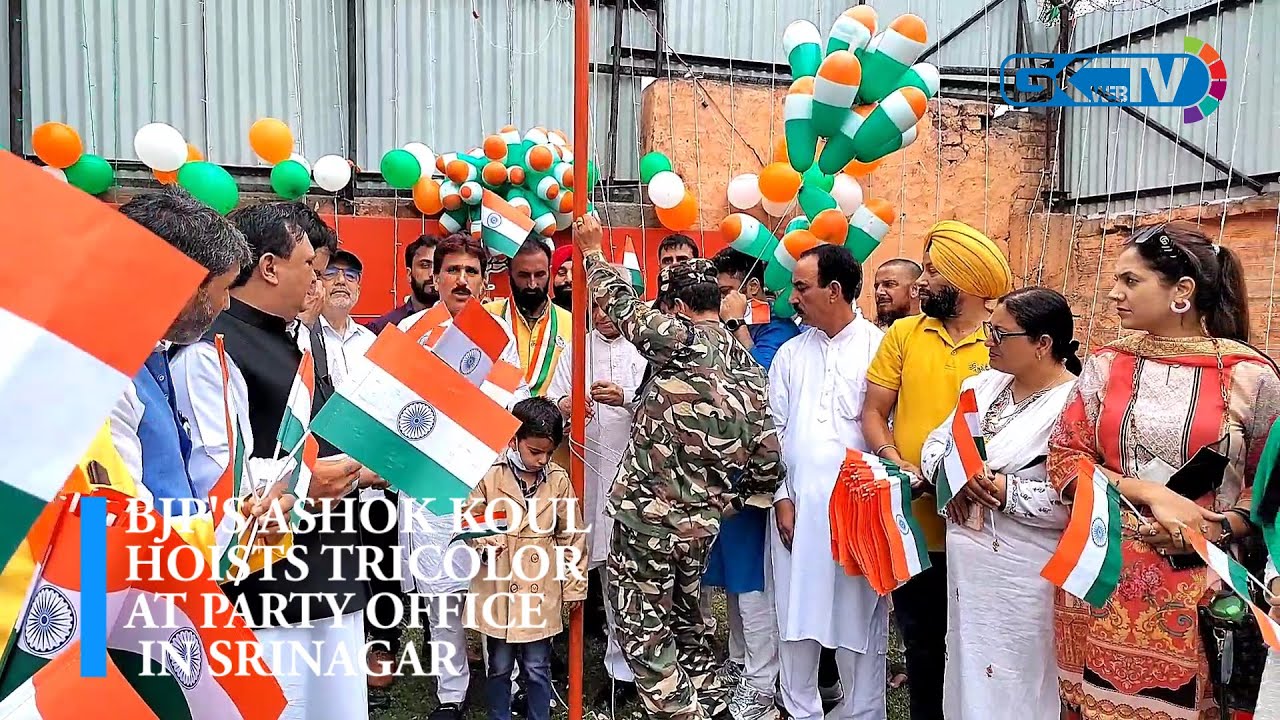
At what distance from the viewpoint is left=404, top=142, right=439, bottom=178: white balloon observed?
18.4ft

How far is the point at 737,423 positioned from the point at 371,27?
14.8 feet

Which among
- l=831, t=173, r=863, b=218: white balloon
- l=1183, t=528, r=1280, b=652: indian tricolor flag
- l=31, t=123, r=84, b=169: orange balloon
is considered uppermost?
l=31, t=123, r=84, b=169: orange balloon

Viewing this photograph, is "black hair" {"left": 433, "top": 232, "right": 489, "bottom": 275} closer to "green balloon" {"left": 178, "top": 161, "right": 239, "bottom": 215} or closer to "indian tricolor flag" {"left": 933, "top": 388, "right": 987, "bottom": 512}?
"green balloon" {"left": 178, "top": 161, "right": 239, "bottom": 215}

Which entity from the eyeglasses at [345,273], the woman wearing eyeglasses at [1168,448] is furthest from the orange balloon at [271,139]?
the woman wearing eyeglasses at [1168,448]

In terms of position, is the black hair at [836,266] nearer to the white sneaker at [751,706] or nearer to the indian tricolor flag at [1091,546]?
the indian tricolor flag at [1091,546]

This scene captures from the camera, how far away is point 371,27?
6.23m

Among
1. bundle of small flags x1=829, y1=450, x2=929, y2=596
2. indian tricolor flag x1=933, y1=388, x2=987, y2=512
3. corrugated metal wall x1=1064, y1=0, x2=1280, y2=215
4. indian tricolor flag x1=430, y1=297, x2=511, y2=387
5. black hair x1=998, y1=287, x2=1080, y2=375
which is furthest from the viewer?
corrugated metal wall x1=1064, y1=0, x2=1280, y2=215

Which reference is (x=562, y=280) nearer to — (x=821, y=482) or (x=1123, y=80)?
(x=821, y=482)

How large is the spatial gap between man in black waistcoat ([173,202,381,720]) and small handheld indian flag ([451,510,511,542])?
63cm

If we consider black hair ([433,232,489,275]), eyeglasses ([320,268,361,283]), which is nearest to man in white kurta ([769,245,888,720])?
black hair ([433,232,489,275])

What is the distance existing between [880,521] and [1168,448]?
0.93 meters

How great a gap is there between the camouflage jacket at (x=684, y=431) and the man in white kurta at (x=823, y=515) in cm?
51

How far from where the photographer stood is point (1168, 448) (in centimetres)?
234

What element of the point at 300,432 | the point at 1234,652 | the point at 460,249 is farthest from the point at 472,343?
the point at 1234,652
